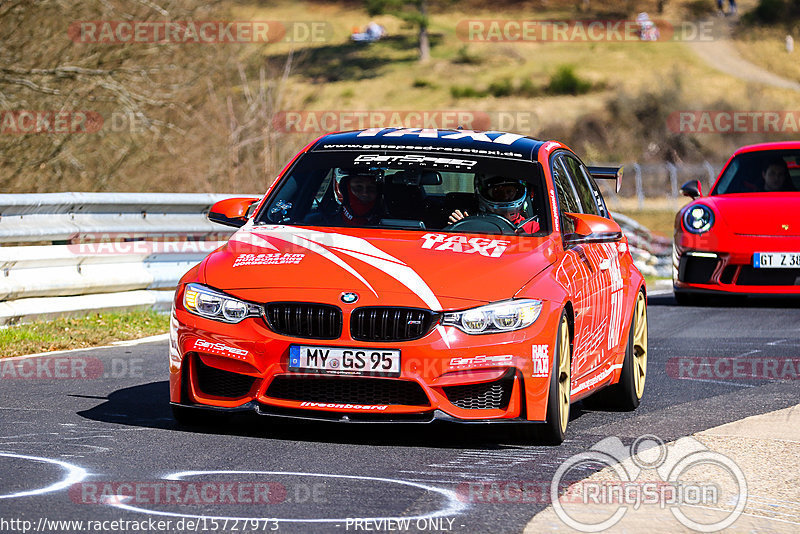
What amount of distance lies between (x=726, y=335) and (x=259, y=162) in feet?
41.7

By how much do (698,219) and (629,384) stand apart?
22.3 feet

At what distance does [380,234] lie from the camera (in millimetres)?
7438

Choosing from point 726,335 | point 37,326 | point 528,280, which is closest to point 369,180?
point 528,280

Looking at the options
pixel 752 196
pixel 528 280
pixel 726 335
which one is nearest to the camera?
pixel 528 280

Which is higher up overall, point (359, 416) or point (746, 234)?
point (359, 416)

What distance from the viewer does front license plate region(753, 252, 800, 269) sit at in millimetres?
14266

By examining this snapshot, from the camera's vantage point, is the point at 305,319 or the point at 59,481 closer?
→ the point at 59,481

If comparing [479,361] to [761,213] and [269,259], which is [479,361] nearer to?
[269,259]

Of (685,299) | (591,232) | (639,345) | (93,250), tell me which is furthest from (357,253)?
(685,299)

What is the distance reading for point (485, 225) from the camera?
7.69m

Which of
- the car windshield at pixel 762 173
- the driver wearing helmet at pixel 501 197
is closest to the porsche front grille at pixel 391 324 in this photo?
the driver wearing helmet at pixel 501 197

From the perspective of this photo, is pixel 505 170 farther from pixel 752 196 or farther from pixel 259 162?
pixel 259 162

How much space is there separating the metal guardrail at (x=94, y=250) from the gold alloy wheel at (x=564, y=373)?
16.6 ft

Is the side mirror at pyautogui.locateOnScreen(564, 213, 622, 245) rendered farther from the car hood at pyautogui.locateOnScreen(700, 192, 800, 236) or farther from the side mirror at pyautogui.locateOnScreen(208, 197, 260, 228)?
the car hood at pyautogui.locateOnScreen(700, 192, 800, 236)
